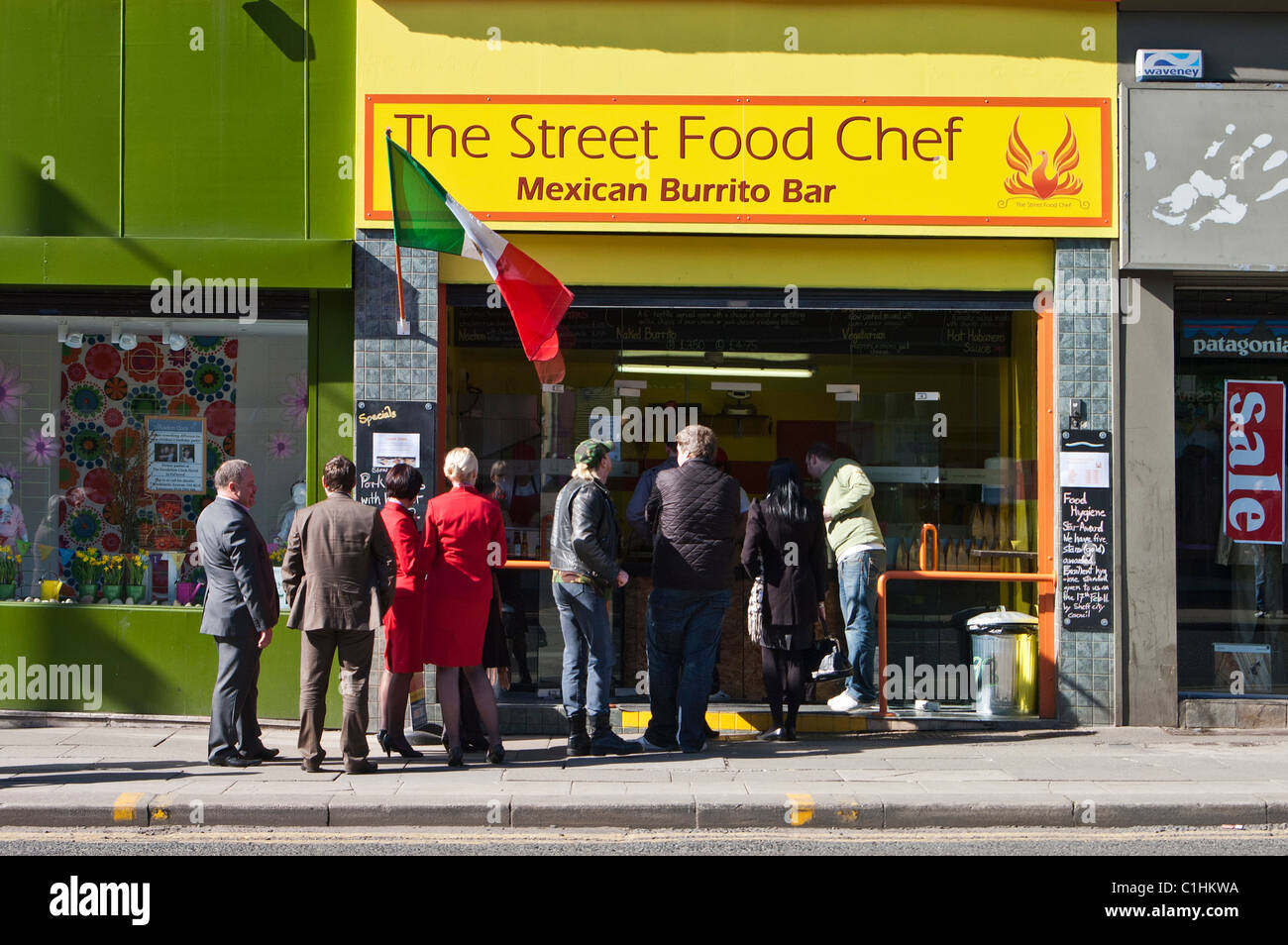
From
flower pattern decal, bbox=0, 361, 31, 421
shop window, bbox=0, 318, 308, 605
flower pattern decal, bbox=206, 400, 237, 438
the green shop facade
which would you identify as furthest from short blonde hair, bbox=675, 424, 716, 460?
flower pattern decal, bbox=0, 361, 31, 421

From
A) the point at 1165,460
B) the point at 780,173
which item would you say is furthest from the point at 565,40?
the point at 1165,460

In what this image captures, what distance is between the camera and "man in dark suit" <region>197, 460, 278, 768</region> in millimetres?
7625

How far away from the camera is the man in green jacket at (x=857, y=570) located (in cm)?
926

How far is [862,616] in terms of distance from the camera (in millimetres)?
9281

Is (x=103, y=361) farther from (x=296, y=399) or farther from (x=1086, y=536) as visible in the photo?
(x=1086, y=536)

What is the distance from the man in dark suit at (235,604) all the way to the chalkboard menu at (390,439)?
4.48ft

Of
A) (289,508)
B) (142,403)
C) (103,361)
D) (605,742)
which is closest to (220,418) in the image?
(142,403)

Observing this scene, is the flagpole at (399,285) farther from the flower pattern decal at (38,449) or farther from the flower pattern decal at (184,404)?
the flower pattern decal at (38,449)

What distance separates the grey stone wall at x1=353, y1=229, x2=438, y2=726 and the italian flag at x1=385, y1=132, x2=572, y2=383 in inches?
24.5

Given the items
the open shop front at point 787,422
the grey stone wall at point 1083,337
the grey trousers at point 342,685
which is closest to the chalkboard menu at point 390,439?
the open shop front at point 787,422

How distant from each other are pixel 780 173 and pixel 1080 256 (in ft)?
7.52

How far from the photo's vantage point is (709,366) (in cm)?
984

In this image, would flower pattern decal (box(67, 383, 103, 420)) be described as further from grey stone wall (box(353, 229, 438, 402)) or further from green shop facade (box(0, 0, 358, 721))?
grey stone wall (box(353, 229, 438, 402))

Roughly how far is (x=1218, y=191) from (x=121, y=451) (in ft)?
27.9
